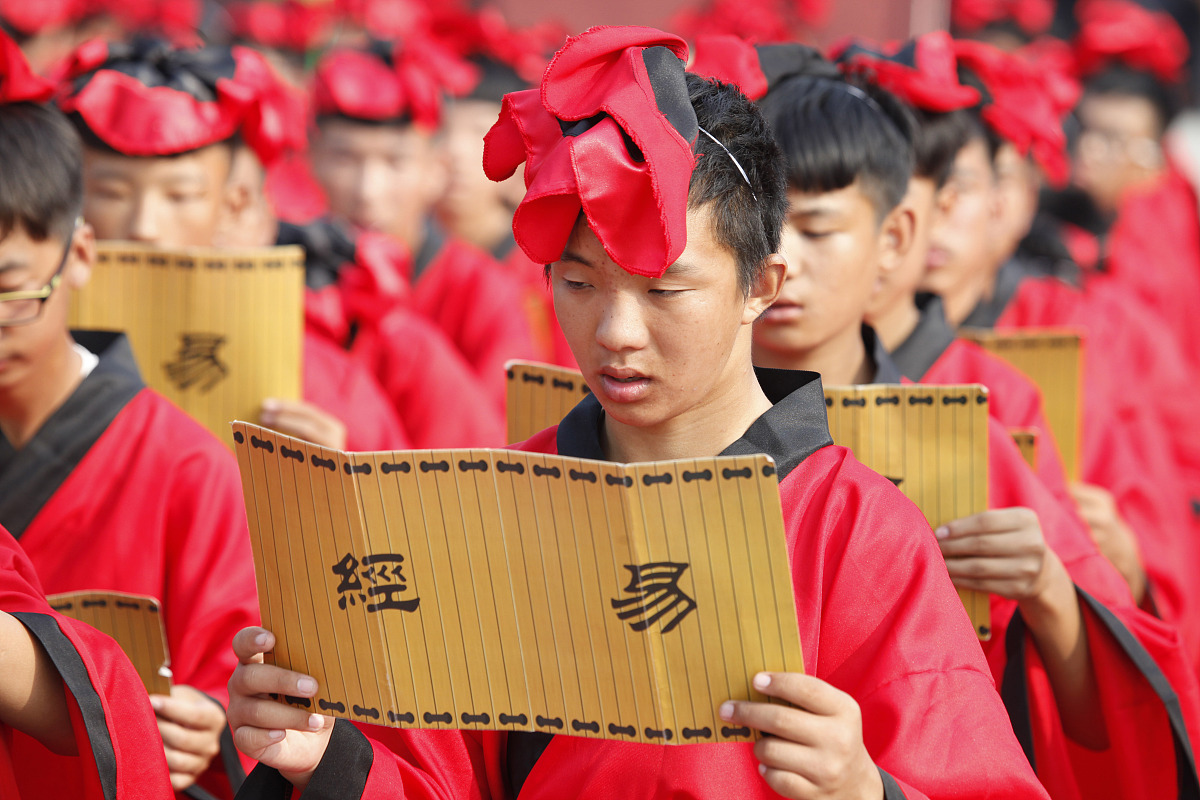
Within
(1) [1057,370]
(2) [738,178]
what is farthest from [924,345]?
(2) [738,178]

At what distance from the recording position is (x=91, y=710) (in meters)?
1.58

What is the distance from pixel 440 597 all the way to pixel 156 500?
1.15 m

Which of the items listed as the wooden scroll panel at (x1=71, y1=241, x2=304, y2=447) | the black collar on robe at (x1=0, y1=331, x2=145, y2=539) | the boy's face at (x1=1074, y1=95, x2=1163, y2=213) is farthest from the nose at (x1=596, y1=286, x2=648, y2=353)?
the boy's face at (x1=1074, y1=95, x2=1163, y2=213)

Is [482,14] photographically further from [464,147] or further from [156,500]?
[156,500]

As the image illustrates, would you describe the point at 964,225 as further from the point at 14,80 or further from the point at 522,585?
the point at 522,585

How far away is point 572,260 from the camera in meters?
1.50

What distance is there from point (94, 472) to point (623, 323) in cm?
130

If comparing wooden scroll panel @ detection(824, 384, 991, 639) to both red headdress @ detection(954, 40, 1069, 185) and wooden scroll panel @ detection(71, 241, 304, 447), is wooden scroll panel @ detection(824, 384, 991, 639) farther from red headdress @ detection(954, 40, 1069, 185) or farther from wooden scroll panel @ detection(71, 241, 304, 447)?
red headdress @ detection(954, 40, 1069, 185)

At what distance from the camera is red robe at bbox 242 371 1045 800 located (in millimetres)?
1438

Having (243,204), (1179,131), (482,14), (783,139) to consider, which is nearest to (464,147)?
(482,14)

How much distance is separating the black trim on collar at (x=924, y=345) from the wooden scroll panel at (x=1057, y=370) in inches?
10.7

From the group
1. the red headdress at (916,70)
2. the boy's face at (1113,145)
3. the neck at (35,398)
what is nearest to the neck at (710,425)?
the neck at (35,398)

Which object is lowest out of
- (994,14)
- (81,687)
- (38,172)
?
(81,687)

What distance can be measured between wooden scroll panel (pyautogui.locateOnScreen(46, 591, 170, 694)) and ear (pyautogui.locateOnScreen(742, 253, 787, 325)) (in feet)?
3.21
